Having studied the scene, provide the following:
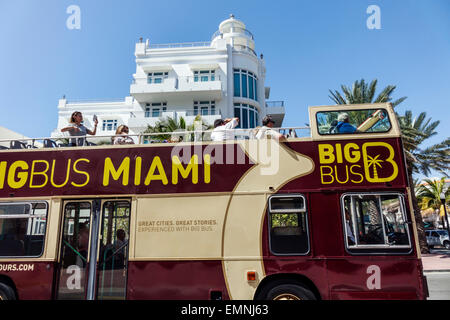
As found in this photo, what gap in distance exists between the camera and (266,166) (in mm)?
6055

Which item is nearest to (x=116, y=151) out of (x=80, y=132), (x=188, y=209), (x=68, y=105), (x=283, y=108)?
(x=80, y=132)

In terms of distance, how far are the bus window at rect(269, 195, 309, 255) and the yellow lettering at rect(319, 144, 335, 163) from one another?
0.89 metres

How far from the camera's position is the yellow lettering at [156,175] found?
6.22m

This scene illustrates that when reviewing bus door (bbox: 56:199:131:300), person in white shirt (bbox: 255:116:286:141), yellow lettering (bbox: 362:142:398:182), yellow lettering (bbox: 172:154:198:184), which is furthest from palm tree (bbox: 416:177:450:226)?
bus door (bbox: 56:199:131:300)

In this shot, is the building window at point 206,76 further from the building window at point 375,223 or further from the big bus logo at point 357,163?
the building window at point 375,223

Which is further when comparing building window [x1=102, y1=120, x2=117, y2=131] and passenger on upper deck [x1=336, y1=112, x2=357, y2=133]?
building window [x1=102, y1=120, x2=117, y2=131]

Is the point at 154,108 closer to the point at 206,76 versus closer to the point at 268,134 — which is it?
the point at 206,76

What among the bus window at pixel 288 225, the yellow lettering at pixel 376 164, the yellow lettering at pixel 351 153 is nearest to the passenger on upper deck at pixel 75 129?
the bus window at pixel 288 225

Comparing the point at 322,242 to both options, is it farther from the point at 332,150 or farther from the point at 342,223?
the point at 332,150

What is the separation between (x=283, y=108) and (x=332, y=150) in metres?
25.3

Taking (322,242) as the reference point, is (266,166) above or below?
above

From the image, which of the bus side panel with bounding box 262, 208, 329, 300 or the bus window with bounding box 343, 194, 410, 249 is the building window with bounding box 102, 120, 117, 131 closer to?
the bus side panel with bounding box 262, 208, 329, 300

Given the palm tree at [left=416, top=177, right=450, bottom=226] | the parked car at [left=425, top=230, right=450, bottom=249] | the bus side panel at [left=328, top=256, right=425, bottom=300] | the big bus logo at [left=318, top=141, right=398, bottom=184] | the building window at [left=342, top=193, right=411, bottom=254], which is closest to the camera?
the bus side panel at [left=328, top=256, right=425, bottom=300]

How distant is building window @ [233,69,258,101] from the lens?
28844 mm
